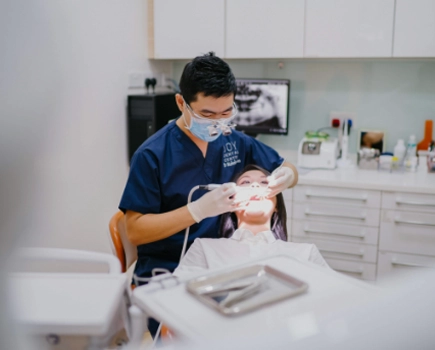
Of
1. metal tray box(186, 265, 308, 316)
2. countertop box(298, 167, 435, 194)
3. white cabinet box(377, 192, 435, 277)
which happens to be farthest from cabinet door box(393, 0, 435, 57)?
metal tray box(186, 265, 308, 316)

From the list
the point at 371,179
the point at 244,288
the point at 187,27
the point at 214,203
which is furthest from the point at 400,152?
the point at 244,288

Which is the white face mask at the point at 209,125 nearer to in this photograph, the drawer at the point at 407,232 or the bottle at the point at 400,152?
the drawer at the point at 407,232

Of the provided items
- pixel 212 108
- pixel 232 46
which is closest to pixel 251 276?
pixel 212 108

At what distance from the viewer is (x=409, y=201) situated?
97.7 inches

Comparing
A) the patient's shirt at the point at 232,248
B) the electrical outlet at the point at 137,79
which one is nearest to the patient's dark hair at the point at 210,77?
the patient's shirt at the point at 232,248

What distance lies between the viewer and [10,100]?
0.84 feet

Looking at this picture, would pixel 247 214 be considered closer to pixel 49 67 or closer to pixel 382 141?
pixel 49 67

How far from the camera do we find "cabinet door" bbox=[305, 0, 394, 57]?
2.59m

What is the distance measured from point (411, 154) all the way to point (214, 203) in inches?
72.0

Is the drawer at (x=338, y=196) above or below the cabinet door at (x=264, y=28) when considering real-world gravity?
below

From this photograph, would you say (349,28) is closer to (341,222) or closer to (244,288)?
(341,222)

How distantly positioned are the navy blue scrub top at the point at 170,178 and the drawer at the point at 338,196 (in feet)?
3.36

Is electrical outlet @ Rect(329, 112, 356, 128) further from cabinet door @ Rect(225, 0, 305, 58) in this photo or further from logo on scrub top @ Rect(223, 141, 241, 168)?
logo on scrub top @ Rect(223, 141, 241, 168)

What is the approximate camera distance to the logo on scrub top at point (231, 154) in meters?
1.68
